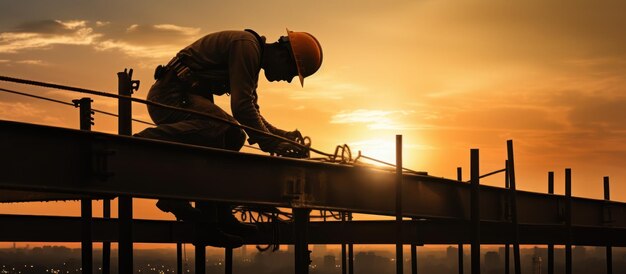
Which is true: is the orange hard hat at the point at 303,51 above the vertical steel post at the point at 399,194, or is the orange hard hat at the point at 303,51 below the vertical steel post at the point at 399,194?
above

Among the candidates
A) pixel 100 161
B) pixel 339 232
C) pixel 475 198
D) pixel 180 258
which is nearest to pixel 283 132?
pixel 100 161

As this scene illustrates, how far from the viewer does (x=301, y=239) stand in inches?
468

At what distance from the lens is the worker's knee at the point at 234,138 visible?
37.2ft

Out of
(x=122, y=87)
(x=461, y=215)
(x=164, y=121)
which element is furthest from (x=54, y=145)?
(x=461, y=215)

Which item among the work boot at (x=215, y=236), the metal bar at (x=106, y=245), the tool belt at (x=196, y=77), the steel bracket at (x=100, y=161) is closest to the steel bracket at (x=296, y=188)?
the work boot at (x=215, y=236)

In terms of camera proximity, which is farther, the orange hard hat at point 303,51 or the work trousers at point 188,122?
the orange hard hat at point 303,51

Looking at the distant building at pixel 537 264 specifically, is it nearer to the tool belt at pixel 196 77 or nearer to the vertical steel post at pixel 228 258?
the vertical steel post at pixel 228 258

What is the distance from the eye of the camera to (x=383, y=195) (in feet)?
43.2

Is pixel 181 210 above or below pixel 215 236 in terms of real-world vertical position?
above

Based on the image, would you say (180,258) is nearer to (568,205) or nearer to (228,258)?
(228,258)

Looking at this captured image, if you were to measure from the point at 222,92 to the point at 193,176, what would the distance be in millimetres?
2126

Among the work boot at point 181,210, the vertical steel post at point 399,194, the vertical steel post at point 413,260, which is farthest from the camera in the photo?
the vertical steel post at point 413,260

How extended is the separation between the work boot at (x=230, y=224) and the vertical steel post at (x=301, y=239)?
1.67 feet

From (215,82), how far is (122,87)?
4.61 feet
